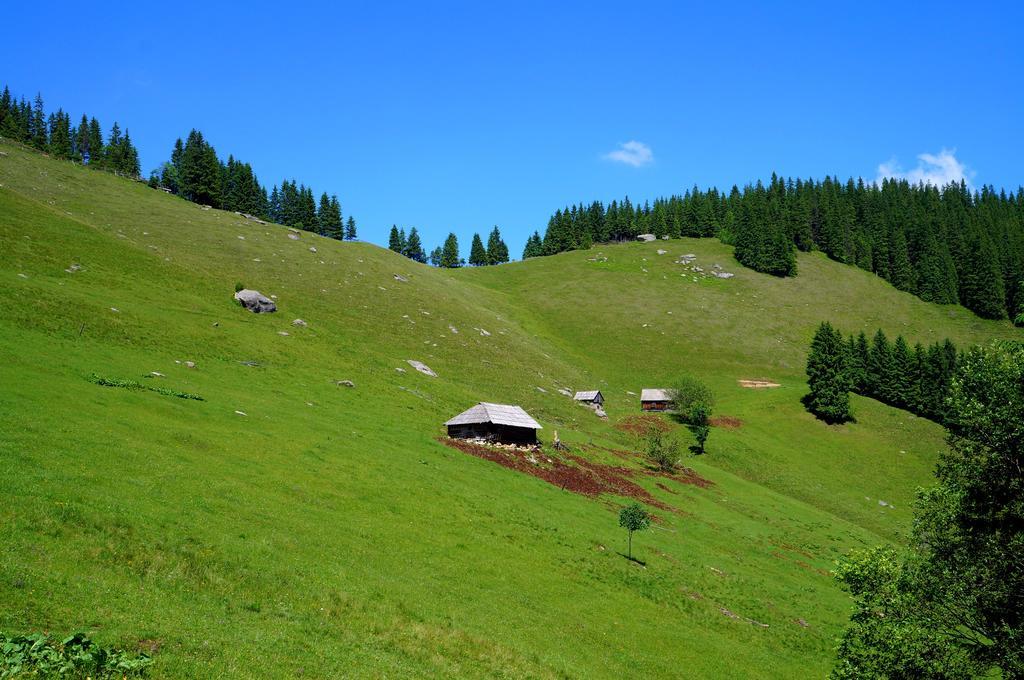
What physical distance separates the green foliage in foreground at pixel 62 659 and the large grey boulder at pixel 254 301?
69332 millimetres

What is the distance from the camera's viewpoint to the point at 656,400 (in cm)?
9512

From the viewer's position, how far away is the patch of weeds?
Result: 4080cm

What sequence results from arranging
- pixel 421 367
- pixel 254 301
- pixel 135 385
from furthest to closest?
pixel 421 367 < pixel 254 301 < pixel 135 385

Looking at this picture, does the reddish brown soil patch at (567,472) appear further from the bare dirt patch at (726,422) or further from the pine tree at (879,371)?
the pine tree at (879,371)

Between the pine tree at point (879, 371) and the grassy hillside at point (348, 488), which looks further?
the pine tree at point (879, 371)

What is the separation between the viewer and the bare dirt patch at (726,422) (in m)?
90.2

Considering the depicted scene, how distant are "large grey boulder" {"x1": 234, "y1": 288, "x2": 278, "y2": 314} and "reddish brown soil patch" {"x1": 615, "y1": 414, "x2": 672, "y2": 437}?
159ft

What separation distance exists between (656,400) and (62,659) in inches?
3468

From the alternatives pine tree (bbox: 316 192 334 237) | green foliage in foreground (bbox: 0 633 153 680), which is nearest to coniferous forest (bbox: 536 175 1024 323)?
pine tree (bbox: 316 192 334 237)

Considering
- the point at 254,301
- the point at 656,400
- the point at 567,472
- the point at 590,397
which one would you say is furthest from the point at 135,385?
the point at 656,400

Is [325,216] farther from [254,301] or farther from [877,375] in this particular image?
[877,375]

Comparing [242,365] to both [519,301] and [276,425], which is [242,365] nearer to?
[276,425]

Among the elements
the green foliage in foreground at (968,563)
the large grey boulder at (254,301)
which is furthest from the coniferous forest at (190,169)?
the green foliage in foreground at (968,563)

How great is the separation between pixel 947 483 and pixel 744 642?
14141mm
